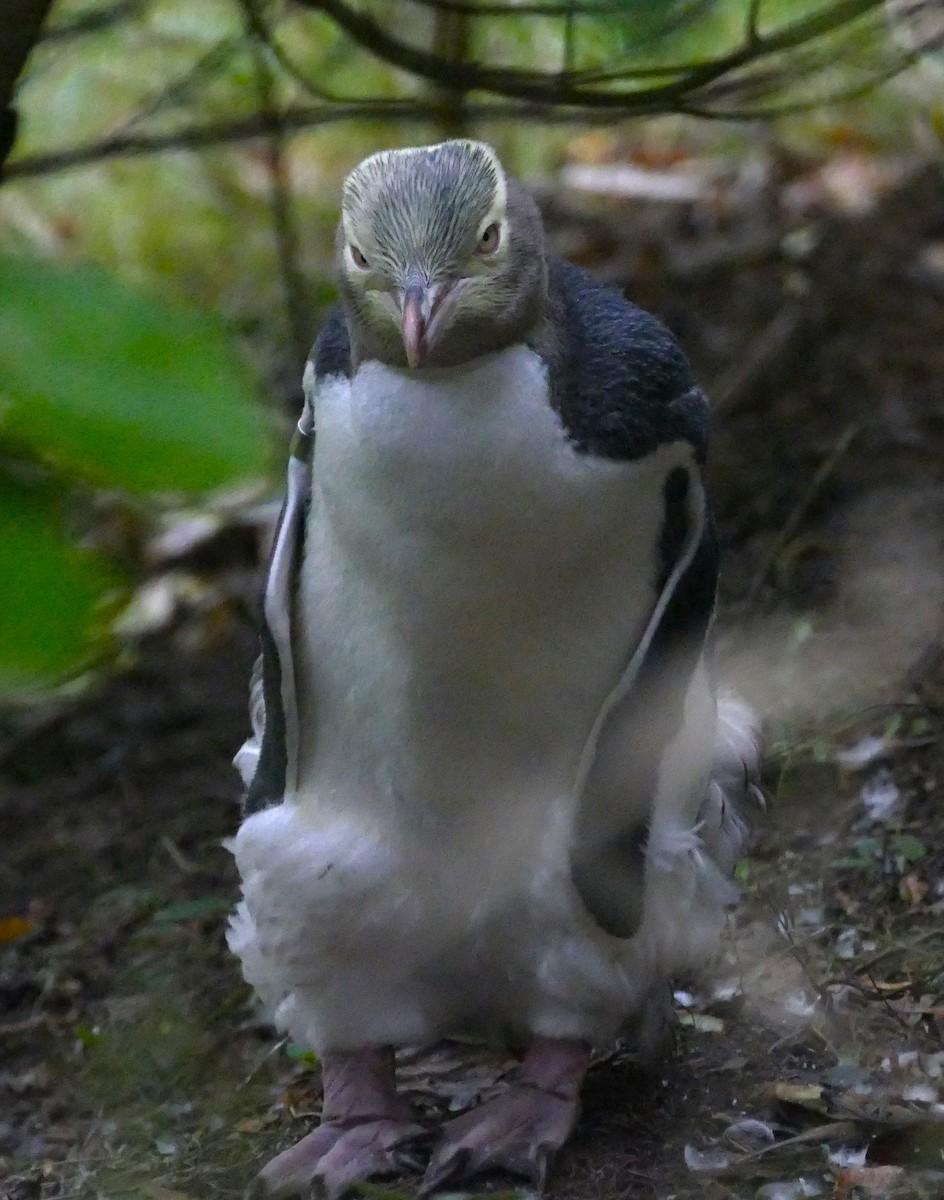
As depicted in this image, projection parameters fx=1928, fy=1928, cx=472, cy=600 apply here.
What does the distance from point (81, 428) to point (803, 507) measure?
4.17 meters

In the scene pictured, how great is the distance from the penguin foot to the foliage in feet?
7.61

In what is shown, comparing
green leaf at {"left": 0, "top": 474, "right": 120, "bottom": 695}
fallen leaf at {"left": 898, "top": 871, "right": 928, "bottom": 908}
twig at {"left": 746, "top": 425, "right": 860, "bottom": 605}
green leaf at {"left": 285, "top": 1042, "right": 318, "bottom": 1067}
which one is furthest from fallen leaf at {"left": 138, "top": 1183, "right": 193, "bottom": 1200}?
green leaf at {"left": 0, "top": 474, "right": 120, "bottom": 695}

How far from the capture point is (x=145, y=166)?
454 cm

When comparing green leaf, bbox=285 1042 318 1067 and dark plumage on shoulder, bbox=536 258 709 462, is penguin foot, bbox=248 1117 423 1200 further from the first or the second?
dark plumage on shoulder, bbox=536 258 709 462

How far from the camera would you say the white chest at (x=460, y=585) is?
2.52 meters

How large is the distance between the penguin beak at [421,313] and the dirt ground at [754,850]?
56 cm

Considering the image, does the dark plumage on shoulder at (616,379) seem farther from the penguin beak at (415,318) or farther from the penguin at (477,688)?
the penguin beak at (415,318)

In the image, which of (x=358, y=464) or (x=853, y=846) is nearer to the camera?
(x=358, y=464)

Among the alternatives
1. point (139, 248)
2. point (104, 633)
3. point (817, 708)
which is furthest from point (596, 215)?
point (104, 633)

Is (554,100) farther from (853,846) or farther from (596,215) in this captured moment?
(596,215)

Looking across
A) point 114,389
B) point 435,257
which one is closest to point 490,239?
point 435,257

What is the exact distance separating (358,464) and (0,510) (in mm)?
1947

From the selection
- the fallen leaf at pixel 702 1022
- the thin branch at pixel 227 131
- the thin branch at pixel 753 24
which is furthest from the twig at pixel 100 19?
the fallen leaf at pixel 702 1022

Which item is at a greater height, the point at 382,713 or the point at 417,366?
the point at 417,366
